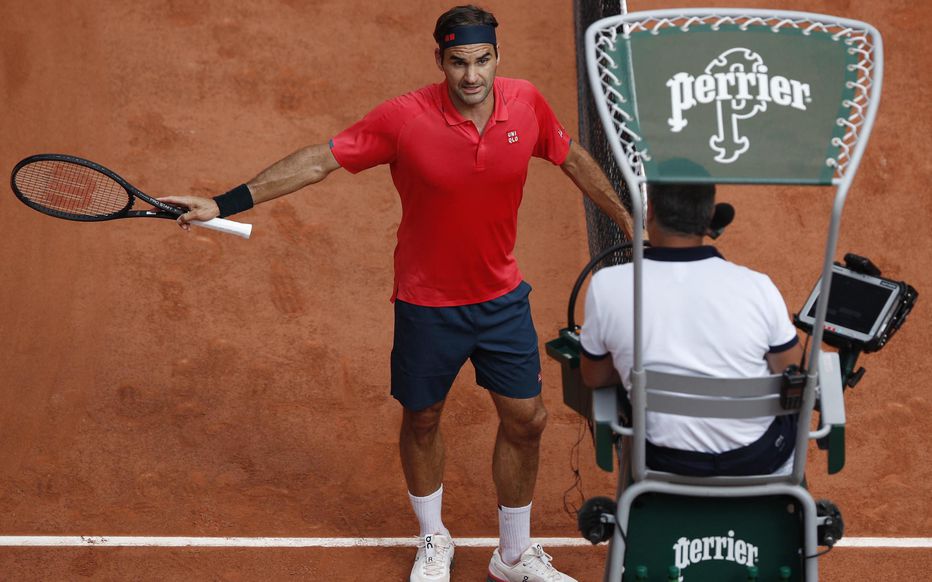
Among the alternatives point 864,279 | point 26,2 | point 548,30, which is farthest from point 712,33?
point 26,2

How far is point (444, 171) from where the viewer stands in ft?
15.2

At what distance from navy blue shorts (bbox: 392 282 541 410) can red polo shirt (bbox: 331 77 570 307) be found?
6 cm

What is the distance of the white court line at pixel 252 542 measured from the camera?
5.65m

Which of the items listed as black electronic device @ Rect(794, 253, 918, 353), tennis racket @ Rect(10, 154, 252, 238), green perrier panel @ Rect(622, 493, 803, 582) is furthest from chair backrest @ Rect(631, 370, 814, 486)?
tennis racket @ Rect(10, 154, 252, 238)

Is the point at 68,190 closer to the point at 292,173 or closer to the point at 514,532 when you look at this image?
the point at 292,173

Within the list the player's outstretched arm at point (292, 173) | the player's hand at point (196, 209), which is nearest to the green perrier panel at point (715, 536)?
the player's outstretched arm at point (292, 173)

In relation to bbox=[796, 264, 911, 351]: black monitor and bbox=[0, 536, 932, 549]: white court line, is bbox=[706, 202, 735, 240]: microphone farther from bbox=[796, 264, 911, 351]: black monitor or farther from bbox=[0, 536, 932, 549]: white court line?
bbox=[0, 536, 932, 549]: white court line

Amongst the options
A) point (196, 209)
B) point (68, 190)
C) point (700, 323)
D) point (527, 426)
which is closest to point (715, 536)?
point (700, 323)

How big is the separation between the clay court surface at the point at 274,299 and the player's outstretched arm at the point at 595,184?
168 cm

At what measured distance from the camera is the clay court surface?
5867mm

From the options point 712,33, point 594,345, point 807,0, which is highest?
point 807,0

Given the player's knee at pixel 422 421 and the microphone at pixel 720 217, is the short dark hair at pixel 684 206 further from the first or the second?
the player's knee at pixel 422 421

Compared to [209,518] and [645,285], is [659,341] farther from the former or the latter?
[209,518]

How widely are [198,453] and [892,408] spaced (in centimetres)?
376
